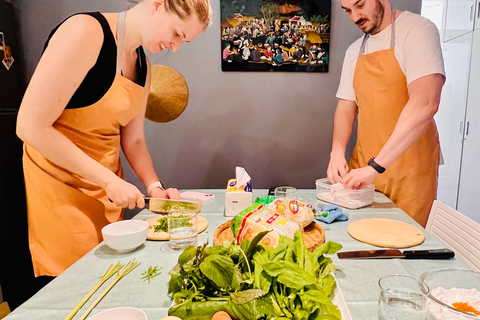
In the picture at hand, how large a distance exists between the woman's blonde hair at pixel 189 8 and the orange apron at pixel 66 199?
255 millimetres

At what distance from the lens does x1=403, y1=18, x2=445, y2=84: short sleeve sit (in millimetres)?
1436

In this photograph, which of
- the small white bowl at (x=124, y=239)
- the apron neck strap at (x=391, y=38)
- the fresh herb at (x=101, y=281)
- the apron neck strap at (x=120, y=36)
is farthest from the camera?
the apron neck strap at (x=391, y=38)

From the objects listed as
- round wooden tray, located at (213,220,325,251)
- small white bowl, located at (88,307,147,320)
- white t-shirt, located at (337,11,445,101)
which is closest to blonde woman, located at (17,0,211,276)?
round wooden tray, located at (213,220,325,251)

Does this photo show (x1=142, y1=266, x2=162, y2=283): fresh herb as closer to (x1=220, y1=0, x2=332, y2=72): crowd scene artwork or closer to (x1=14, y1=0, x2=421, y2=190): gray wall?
(x1=14, y1=0, x2=421, y2=190): gray wall

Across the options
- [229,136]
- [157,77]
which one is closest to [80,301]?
[157,77]

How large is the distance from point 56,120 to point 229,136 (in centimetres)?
134

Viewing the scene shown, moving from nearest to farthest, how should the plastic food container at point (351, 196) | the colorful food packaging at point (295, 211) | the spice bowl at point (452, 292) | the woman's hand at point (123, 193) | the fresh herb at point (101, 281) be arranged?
1. the spice bowl at point (452, 292)
2. the fresh herb at point (101, 281)
3. the colorful food packaging at point (295, 211)
4. the woman's hand at point (123, 193)
5. the plastic food container at point (351, 196)

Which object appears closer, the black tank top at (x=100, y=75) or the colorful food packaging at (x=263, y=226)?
the colorful food packaging at (x=263, y=226)

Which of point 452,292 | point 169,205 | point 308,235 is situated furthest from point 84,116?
point 452,292

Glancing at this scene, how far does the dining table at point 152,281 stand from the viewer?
675mm

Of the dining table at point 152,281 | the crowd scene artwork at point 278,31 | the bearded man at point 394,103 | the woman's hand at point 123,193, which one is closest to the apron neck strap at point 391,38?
the bearded man at point 394,103

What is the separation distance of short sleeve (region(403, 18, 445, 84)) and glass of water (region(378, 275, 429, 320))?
3.85 ft

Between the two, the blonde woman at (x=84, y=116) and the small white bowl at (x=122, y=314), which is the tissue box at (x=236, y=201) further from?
the small white bowl at (x=122, y=314)

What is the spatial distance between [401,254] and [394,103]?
987mm
